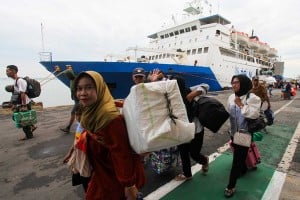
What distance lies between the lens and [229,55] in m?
19.5

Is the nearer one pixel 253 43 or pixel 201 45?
pixel 201 45

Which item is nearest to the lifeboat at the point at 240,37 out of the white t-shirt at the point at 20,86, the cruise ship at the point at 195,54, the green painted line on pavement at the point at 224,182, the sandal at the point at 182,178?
the cruise ship at the point at 195,54

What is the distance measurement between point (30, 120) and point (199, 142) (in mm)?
3824

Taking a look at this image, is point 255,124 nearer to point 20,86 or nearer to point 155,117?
point 155,117

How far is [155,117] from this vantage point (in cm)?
136

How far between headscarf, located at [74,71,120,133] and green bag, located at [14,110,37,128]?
3.92 meters

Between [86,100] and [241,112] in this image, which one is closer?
[86,100]

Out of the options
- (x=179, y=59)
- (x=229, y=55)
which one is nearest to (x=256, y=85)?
(x=179, y=59)

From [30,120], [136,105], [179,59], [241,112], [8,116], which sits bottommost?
[8,116]

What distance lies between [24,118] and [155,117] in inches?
170

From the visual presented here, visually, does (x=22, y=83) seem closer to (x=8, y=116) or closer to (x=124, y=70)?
(x=8, y=116)

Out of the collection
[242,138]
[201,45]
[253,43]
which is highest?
[253,43]

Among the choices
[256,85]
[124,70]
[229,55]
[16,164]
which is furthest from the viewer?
[229,55]

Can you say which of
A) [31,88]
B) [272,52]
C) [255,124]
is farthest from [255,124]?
[272,52]
